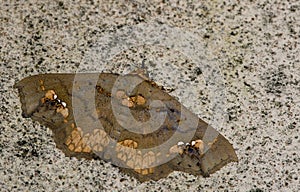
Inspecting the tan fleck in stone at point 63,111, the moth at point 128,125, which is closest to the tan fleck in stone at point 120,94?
the moth at point 128,125

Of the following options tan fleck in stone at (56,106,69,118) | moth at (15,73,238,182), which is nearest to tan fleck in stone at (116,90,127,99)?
moth at (15,73,238,182)

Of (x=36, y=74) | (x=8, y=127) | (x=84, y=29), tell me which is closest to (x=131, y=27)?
(x=84, y=29)

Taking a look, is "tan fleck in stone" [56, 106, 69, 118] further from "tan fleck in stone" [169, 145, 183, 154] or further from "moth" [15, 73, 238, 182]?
"tan fleck in stone" [169, 145, 183, 154]

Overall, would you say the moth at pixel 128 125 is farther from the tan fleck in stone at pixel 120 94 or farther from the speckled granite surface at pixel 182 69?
the speckled granite surface at pixel 182 69

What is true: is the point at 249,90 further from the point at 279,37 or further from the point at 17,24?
the point at 17,24

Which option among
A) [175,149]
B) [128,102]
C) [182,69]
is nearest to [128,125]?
[128,102]

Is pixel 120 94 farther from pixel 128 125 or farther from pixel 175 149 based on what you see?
pixel 175 149
